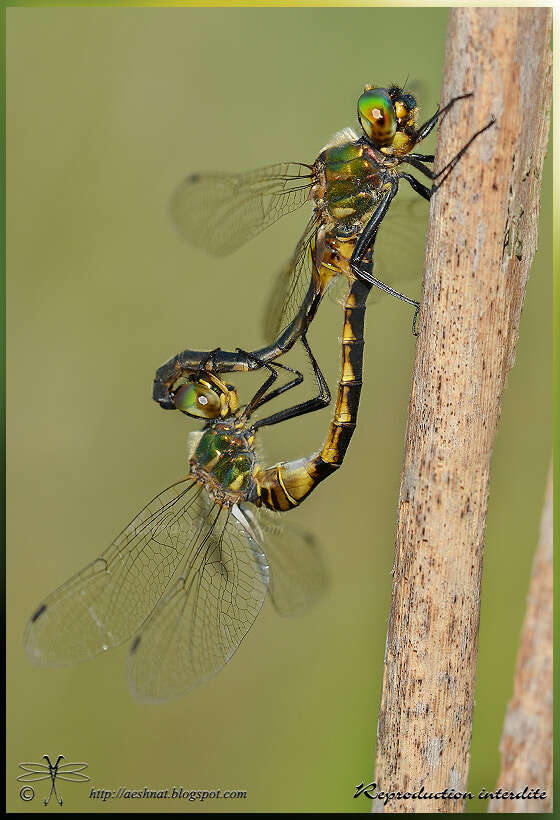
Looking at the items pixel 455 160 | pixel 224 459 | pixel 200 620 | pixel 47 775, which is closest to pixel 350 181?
pixel 455 160

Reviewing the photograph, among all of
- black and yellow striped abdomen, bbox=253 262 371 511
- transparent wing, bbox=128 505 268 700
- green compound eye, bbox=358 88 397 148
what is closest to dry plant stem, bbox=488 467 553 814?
black and yellow striped abdomen, bbox=253 262 371 511

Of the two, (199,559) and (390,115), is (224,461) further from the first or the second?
(390,115)

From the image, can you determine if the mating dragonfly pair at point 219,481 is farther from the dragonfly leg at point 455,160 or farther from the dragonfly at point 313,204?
the dragonfly leg at point 455,160

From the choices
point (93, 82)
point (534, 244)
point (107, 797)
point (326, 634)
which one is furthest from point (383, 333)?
point (107, 797)

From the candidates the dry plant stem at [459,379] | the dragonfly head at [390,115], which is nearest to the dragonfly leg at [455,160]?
the dry plant stem at [459,379]

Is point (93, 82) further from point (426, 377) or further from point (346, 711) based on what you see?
point (346, 711)

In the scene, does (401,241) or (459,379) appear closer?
(459,379)
